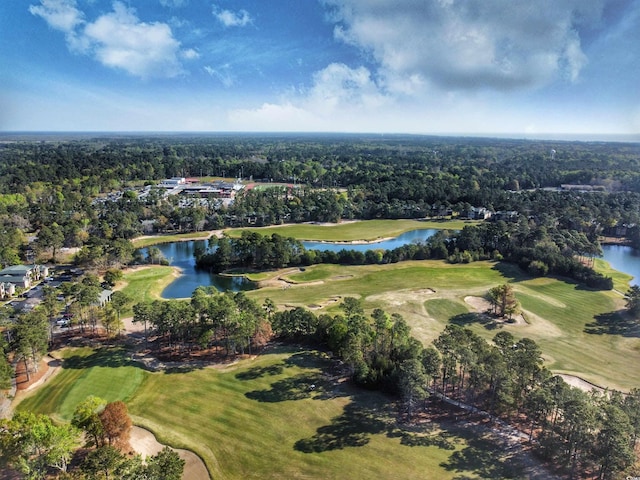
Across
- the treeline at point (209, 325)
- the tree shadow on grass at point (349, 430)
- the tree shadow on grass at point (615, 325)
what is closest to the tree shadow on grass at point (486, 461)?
the tree shadow on grass at point (349, 430)

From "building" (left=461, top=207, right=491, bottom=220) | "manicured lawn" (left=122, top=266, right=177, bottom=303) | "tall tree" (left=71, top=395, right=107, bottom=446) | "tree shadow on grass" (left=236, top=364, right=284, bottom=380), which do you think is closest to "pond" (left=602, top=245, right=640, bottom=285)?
"building" (left=461, top=207, right=491, bottom=220)

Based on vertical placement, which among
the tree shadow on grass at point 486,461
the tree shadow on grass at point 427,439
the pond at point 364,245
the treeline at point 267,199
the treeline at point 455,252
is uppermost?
the treeline at point 267,199

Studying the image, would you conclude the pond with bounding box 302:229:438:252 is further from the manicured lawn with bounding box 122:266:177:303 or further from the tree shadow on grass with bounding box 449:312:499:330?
the tree shadow on grass with bounding box 449:312:499:330

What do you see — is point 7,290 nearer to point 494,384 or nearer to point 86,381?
point 86,381

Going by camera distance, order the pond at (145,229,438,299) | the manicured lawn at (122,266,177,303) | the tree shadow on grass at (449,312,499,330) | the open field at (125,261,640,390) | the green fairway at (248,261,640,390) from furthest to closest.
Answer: the pond at (145,229,438,299) < the manicured lawn at (122,266,177,303) < the tree shadow on grass at (449,312,499,330) < the open field at (125,261,640,390) < the green fairway at (248,261,640,390)

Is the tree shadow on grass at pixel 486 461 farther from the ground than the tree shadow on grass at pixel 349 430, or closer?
farther from the ground

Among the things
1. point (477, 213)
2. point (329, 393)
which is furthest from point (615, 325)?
point (477, 213)

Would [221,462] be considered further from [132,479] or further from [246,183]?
[246,183]

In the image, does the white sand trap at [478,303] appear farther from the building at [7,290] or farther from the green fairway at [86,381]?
the building at [7,290]
